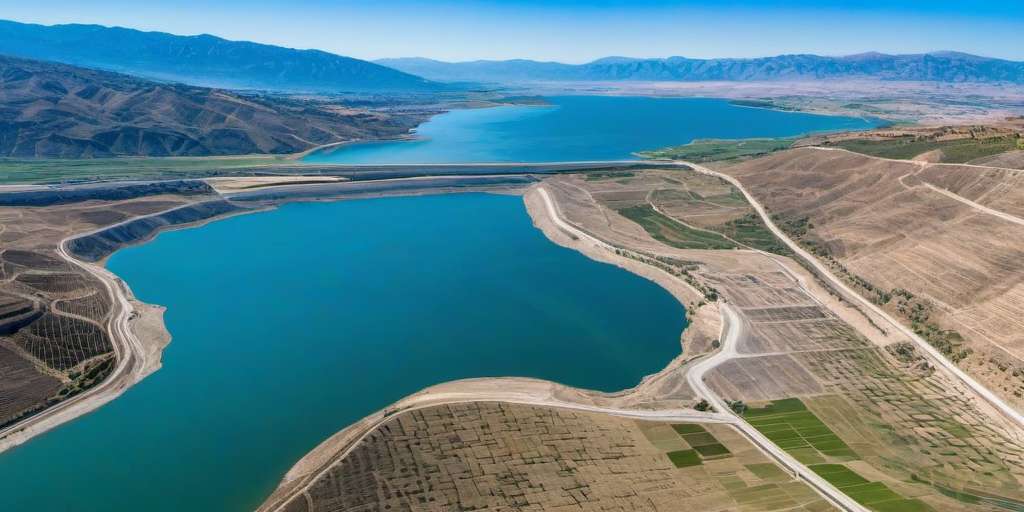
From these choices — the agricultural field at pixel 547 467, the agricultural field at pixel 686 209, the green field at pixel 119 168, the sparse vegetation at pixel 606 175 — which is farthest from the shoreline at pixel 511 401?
the green field at pixel 119 168

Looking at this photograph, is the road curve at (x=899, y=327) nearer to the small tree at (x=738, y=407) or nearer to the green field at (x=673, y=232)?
the green field at (x=673, y=232)

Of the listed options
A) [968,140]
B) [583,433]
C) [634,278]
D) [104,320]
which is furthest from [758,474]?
[968,140]

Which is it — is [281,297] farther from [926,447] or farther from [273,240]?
[926,447]

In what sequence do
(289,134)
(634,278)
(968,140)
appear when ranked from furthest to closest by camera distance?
(289,134), (968,140), (634,278)

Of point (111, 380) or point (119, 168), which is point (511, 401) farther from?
point (119, 168)

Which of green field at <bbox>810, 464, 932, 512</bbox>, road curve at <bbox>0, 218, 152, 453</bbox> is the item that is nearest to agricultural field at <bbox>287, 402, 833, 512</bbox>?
green field at <bbox>810, 464, 932, 512</bbox>

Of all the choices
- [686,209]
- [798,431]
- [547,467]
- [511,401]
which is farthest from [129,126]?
[798,431]
